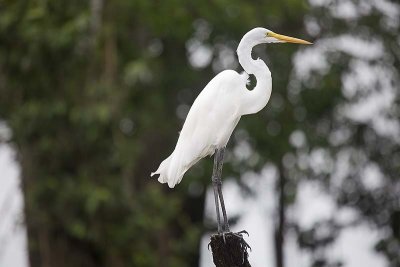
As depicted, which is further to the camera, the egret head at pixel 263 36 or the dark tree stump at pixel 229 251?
the egret head at pixel 263 36

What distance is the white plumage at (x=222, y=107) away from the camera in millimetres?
4938

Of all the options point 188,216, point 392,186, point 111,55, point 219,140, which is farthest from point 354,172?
point 219,140

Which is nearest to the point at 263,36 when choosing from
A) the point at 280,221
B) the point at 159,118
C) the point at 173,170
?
the point at 173,170

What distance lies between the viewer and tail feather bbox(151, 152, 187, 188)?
4.94m

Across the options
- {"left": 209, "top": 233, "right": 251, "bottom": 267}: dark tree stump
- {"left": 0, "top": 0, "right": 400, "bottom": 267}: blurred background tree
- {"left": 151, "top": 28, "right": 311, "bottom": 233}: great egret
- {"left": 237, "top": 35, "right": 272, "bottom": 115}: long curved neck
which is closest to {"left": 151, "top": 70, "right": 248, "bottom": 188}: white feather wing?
{"left": 151, "top": 28, "right": 311, "bottom": 233}: great egret

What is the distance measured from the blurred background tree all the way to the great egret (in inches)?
148

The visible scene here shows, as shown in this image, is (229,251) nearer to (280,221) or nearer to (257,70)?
(257,70)

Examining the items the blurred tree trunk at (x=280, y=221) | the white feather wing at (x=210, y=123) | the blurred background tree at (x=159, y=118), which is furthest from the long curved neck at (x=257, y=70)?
the blurred tree trunk at (x=280, y=221)

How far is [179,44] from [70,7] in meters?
1.67

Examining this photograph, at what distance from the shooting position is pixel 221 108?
196 inches

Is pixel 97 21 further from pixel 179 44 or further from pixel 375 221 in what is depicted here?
pixel 375 221

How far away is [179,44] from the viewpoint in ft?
36.1

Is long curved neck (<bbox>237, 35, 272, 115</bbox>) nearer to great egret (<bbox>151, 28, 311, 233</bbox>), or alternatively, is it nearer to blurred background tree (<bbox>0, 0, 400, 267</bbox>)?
great egret (<bbox>151, 28, 311, 233</bbox>)

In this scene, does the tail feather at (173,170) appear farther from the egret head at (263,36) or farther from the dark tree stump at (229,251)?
the egret head at (263,36)
